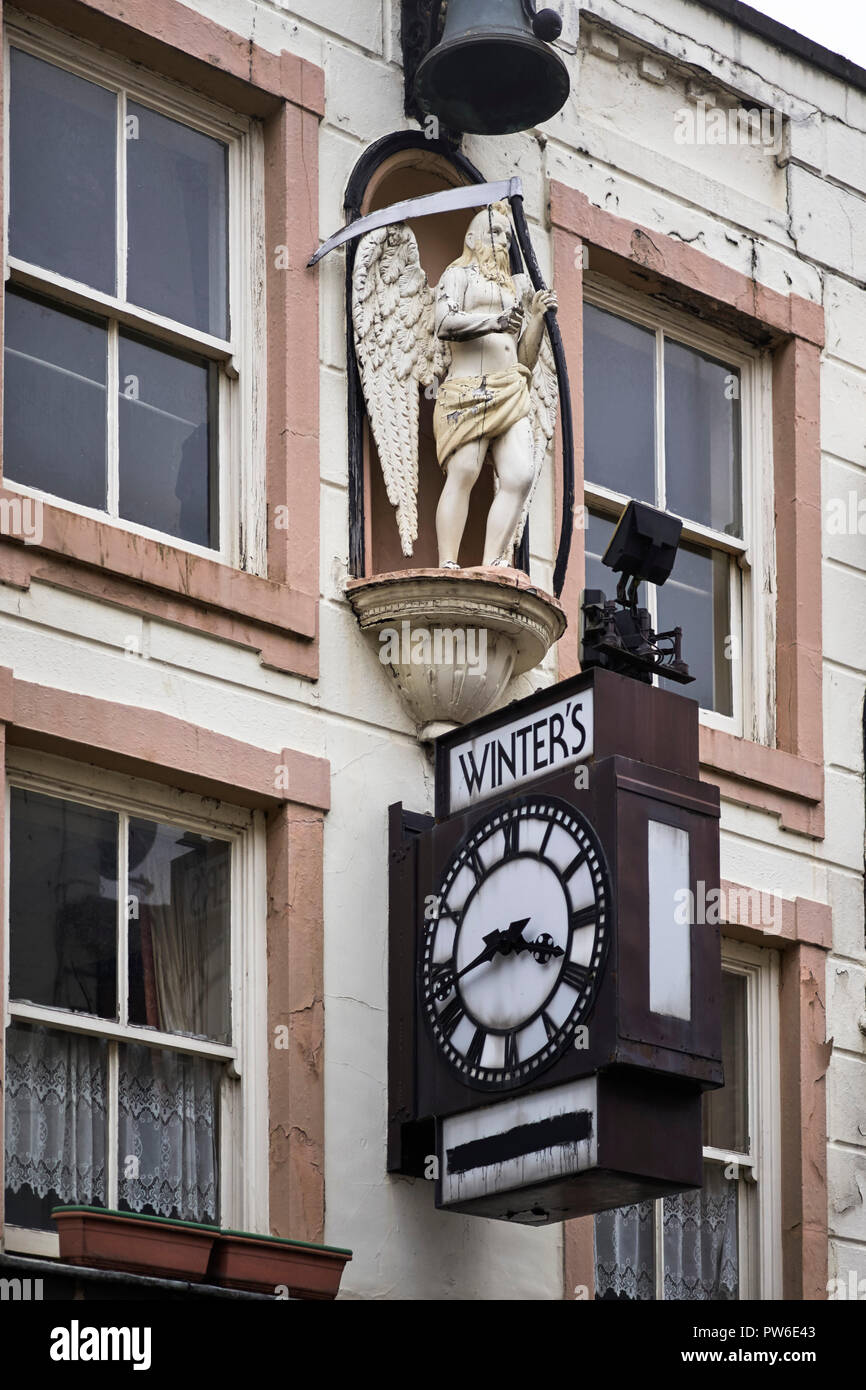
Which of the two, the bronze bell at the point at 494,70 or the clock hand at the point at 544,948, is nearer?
the clock hand at the point at 544,948

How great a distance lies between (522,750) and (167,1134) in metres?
1.98

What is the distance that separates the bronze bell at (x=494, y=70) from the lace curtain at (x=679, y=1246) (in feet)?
15.4

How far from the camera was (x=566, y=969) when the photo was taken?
37.6 feet

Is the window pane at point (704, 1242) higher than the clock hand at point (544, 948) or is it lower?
lower

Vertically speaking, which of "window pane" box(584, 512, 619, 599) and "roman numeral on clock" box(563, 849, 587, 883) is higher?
"window pane" box(584, 512, 619, 599)

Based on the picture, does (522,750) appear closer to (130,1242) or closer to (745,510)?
(130,1242)

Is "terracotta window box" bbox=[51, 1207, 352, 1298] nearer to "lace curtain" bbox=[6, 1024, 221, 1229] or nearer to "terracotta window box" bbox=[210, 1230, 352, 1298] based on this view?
"terracotta window box" bbox=[210, 1230, 352, 1298]

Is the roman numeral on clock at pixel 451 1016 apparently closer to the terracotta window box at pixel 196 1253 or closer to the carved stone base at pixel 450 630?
the terracotta window box at pixel 196 1253

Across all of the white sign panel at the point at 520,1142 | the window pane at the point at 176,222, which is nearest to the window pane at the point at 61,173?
the window pane at the point at 176,222

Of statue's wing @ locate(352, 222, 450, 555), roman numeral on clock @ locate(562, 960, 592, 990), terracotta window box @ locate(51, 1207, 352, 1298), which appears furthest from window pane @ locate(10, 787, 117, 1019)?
statue's wing @ locate(352, 222, 450, 555)

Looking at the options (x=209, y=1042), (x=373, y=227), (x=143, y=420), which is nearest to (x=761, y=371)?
(x=373, y=227)

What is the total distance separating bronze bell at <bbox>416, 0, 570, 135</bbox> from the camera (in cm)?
1343

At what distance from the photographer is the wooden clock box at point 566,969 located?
11.3 meters

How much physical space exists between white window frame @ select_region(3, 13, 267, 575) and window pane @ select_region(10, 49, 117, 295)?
48 millimetres
